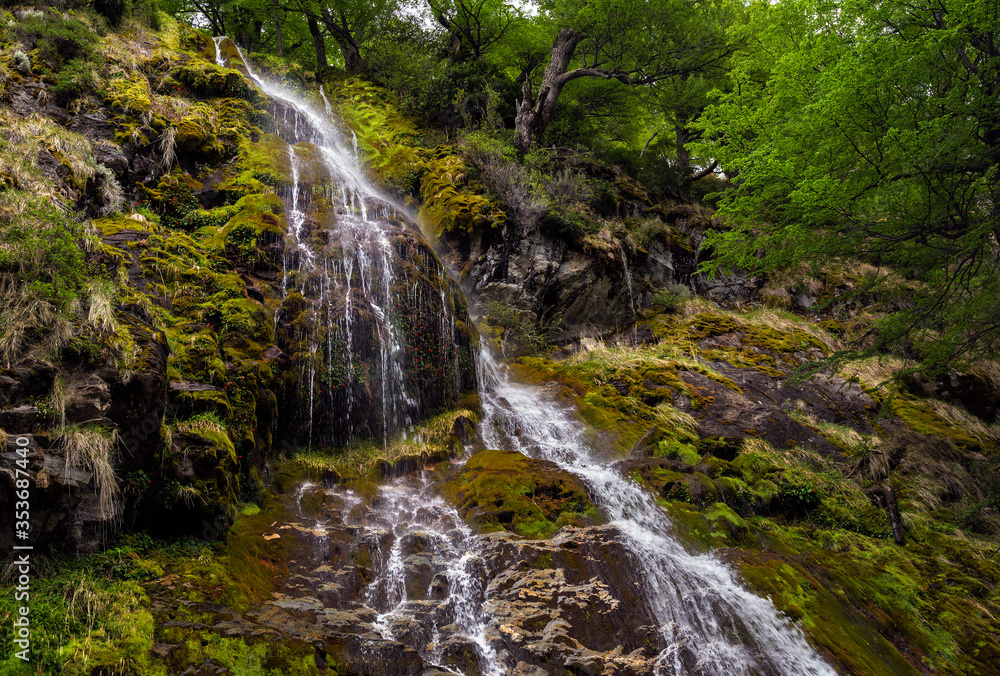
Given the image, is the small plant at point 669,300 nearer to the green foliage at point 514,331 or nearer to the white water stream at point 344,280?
the green foliage at point 514,331

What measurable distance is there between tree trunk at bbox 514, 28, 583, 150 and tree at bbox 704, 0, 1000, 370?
Result: 800cm

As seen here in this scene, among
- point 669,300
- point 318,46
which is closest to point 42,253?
point 669,300

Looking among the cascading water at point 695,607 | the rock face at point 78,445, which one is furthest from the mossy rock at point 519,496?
the rock face at point 78,445

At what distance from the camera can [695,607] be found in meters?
4.46

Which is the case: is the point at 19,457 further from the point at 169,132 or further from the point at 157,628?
the point at 169,132

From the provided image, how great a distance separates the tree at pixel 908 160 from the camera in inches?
207

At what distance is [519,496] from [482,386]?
3823 millimetres

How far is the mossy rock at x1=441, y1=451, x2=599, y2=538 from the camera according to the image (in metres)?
5.47

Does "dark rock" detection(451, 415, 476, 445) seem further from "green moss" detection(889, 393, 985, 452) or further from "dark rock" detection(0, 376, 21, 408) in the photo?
"green moss" detection(889, 393, 985, 452)

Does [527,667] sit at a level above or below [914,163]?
below

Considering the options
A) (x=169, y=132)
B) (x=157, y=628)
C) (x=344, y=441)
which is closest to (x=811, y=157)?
(x=344, y=441)

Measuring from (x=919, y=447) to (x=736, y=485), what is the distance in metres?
3.86

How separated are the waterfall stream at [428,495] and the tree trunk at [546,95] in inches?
232

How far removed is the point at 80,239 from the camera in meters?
4.87
